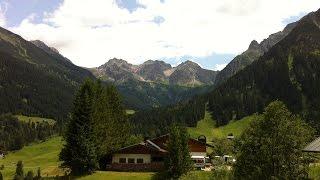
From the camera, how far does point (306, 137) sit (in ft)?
174

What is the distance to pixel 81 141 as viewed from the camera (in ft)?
303

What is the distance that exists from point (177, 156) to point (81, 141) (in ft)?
64.2

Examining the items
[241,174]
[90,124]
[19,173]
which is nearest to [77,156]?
[90,124]

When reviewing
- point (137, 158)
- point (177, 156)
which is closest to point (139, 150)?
point (137, 158)

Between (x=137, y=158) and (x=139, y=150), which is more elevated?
(x=139, y=150)

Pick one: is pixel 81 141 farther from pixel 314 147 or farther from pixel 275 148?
A: pixel 275 148

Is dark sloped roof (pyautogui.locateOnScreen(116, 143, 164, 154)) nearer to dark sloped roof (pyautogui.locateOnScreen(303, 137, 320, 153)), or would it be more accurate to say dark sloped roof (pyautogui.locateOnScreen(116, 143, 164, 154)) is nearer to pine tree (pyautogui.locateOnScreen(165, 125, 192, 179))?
pine tree (pyautogui.locateOnScreen(165, 125, 192, 179))

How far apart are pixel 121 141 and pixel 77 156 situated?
866 inches

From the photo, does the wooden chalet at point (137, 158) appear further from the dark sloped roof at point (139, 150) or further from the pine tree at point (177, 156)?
the pine tree at point (177, 156)

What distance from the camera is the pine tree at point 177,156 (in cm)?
8375

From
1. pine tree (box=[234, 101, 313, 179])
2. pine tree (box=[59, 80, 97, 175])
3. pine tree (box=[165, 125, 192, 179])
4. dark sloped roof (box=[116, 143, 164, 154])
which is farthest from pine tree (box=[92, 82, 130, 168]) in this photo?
pine tree (box=[234, 101, 313, 179])

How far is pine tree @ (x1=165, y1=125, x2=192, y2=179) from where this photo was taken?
8375 centimetres

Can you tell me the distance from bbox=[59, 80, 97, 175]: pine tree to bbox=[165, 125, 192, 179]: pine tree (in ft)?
53.0

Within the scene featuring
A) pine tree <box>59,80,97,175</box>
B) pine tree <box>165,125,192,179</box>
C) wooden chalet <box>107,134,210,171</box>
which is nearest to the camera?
pine tree <box>165,125,192,179</box>
